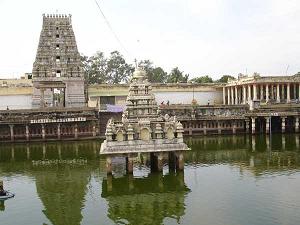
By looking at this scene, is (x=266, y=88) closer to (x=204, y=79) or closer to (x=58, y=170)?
(x=204, y=79)

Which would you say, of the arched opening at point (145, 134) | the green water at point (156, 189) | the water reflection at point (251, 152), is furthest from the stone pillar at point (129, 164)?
the water reflection at point (251, 152)

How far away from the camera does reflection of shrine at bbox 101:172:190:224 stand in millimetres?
20500

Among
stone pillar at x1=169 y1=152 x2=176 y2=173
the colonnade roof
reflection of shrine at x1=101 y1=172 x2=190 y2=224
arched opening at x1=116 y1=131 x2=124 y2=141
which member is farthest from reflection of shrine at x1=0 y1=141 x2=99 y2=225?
the colonnade roof

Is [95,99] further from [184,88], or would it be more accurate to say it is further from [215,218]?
[215,218]

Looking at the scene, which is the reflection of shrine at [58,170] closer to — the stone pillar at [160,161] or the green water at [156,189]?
the green water at [156,189]

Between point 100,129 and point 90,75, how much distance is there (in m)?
35.5

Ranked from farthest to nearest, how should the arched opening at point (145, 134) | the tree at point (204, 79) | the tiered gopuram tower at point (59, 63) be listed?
the tree at point (204, 79) → the tiered gopuram tower at point (59, 63) → the arched opening at point (145, 134)

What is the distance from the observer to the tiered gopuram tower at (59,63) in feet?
180

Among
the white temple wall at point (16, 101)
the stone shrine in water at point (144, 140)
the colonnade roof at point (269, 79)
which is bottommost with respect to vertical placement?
the stone shrine in water at point (144, 140)

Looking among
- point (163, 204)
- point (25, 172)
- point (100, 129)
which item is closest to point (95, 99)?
point (100, 129)

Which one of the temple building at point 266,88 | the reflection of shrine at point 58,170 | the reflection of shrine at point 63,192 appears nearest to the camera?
the reflection of shrine at point 63,192

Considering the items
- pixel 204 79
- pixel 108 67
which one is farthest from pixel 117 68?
pixel 204 79

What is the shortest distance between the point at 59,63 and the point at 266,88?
26.5 metres

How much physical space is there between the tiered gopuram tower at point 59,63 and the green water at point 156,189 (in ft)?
55.1
